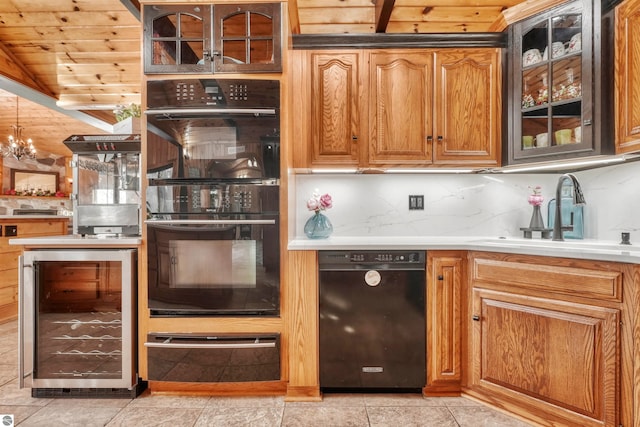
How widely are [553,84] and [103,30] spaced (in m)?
3.75

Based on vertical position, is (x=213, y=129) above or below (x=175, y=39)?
below

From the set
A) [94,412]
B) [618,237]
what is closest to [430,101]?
[618,237]

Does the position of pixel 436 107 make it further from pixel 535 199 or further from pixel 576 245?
pixel 576 245

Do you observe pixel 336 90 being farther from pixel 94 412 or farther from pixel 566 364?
pixel 94 412

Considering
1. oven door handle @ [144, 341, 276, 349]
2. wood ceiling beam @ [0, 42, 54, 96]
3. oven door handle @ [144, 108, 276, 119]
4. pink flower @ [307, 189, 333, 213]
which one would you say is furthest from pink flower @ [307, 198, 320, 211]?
wood ceiling beam @ [0, 42, 54, 96]

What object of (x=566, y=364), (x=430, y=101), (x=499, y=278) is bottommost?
(x=566, y=364)

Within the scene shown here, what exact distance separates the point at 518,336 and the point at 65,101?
5533 mm

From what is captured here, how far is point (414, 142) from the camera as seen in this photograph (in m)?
2.33

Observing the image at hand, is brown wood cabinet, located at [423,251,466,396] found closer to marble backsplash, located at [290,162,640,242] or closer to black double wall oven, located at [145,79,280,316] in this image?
marble backsplash, located at [290,162,640,242]

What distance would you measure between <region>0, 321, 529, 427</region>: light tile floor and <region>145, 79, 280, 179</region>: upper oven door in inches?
50.0

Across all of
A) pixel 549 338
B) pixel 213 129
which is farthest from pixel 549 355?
pixel 213 129

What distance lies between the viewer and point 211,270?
2.03m

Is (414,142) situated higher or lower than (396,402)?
higher

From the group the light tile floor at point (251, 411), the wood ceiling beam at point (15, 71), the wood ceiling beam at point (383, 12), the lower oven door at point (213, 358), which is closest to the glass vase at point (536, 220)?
the light tile floor at point (251, 411)
